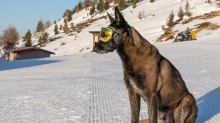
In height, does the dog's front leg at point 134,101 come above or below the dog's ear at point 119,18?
below

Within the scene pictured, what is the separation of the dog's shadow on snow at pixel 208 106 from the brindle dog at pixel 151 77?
0.76 meters

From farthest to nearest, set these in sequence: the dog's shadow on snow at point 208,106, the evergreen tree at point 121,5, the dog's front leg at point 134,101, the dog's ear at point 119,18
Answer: the evergreen tree at point 121,5 → the dog's shadow on snow at point 208,106 → the dog's front leg at point 134,101 → the dog's ear at point 119,18

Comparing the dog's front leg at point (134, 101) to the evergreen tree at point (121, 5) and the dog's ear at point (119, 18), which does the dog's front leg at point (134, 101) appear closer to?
→ the dog's ear at point (119, 18)

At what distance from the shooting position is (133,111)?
204 cm

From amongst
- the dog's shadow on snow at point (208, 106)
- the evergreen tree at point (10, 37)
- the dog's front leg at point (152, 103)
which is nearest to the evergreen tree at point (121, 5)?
the evergreen tree at point (10, 37)

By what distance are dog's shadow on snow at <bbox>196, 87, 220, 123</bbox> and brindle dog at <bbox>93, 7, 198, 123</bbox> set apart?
76 centimetres

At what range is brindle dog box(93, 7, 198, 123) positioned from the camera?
1760mm

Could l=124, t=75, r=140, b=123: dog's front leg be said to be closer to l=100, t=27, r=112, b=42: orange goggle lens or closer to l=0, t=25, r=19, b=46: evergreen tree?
l=100, t=27, r=112, b=42: orange goggle lens

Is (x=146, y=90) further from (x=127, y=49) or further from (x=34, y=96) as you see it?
(x=34, y=96)

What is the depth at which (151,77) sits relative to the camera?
1.76 metres

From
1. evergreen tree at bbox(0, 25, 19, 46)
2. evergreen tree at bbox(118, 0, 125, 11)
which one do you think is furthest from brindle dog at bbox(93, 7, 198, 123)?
evergreen tree at bbox(0, 25, 19, 46)

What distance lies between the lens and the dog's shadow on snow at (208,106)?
2504 millimetres

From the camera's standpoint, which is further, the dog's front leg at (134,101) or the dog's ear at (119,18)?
the dog's front leg at (134,101)

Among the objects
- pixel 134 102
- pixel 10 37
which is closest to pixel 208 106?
pixel 134 102
